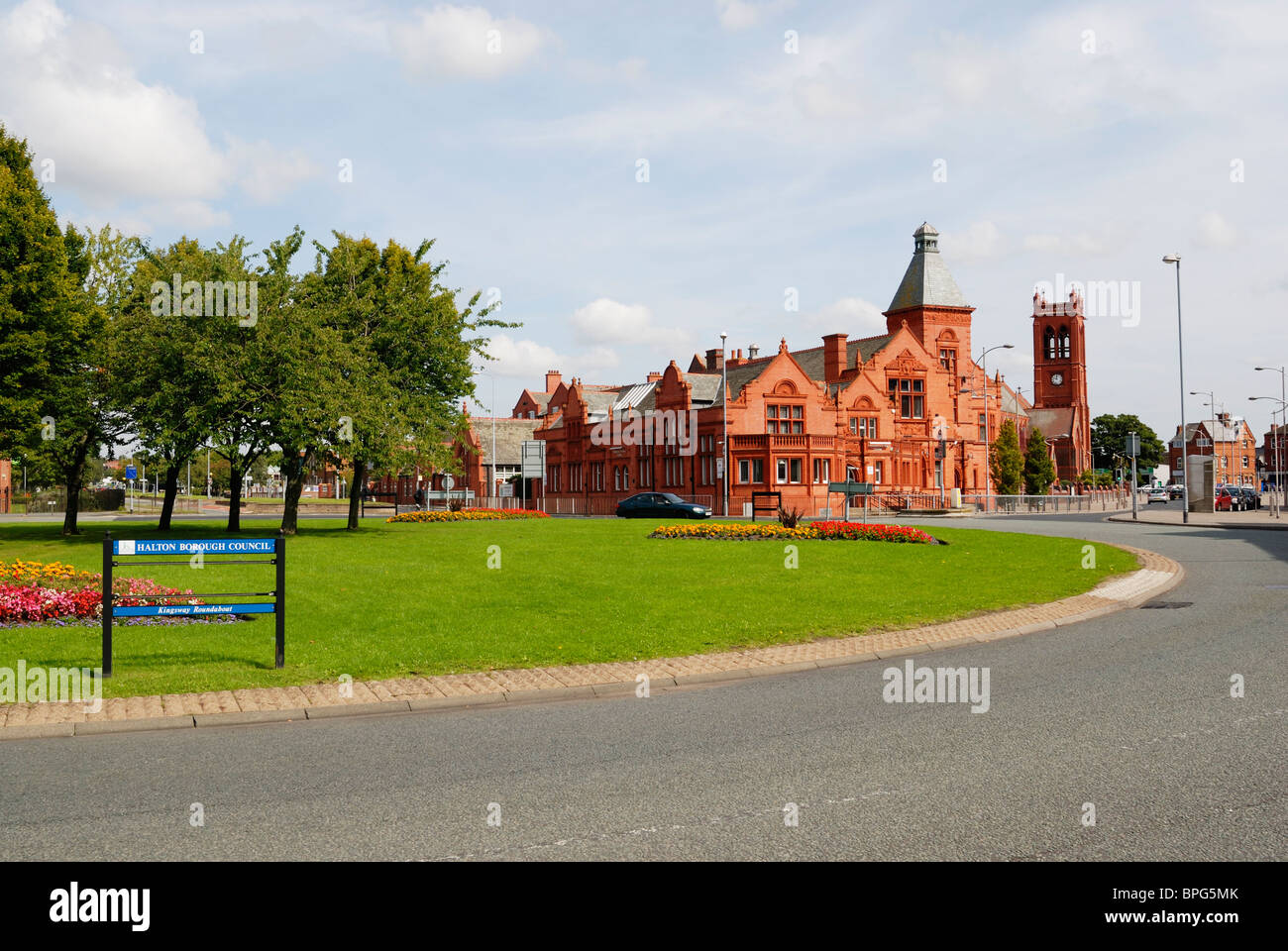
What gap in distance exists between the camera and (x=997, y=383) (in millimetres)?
87438

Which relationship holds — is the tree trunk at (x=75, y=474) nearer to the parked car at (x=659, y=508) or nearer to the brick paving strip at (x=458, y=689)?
the parked car at (x=659, y=508)

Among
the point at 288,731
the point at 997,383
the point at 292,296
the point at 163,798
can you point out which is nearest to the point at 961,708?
the point at 288,731

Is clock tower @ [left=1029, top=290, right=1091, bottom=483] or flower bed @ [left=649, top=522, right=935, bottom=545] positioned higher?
clock tower @ [left=1029, top=290, right=1091, bottom=483]

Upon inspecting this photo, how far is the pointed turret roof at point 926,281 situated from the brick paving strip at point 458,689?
71.0 metres

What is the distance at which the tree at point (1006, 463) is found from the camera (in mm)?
87625

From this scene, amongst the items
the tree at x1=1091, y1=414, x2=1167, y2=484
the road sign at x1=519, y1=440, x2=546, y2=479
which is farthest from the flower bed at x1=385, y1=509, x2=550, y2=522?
the tree at x1=1091, y1=414, x2=1167, y2=484

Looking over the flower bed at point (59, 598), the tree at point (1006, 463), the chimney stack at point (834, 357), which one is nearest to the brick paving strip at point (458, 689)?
the flower bed at point (59, 598)

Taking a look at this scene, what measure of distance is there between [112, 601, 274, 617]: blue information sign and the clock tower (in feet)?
472

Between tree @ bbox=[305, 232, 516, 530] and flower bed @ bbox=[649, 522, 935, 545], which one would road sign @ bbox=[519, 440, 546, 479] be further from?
flower bed @ bbox=[649, 522, 935, 545]

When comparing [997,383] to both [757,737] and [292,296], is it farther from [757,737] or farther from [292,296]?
[757,737]

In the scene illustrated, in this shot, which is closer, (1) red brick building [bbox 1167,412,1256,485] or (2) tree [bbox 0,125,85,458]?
(2) tree [bbox 0,125,85,458]

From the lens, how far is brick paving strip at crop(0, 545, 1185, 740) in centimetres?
845
